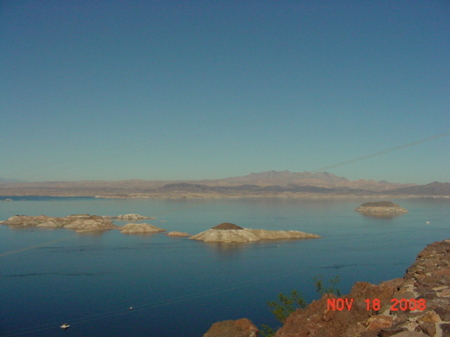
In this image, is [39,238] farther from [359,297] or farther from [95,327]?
[359,297]

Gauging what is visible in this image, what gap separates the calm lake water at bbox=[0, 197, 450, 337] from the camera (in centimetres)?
2233

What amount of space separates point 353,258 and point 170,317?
25.8 metres

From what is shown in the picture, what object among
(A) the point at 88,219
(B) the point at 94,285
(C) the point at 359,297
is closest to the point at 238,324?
(C) the point at 359,297

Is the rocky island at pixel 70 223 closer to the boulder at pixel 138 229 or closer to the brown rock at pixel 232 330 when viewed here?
the boulder at pixel 138 229

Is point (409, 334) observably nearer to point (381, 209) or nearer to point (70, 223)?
point (70, 223)

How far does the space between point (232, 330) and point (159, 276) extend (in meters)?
18.3

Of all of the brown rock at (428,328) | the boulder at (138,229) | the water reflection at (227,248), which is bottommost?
the water reflection at (227,248)

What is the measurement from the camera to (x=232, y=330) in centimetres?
1562

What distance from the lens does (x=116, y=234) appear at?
192ft

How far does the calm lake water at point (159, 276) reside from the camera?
22328mm
